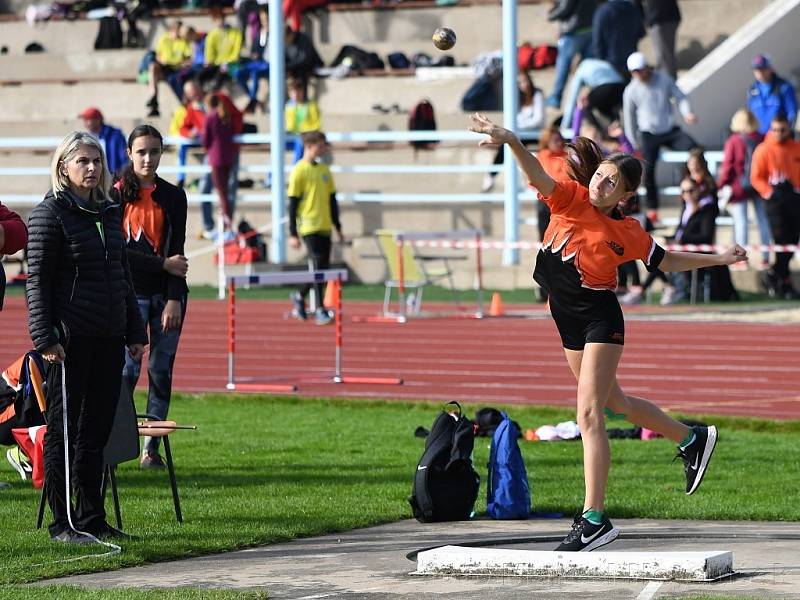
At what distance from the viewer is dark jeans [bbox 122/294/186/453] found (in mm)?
10922

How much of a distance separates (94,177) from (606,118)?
17597 millimetres

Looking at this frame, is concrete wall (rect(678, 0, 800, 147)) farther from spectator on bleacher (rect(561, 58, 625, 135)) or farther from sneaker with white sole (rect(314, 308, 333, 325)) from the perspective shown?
sneaker with white sole (rect(314, 308, 333, 325))

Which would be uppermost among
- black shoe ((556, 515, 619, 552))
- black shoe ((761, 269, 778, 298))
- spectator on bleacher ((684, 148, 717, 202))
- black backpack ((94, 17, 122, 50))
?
black backpack ((94, 17, 122, 50))

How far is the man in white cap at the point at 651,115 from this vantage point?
23.6 metres

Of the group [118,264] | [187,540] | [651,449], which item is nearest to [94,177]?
[118,264]

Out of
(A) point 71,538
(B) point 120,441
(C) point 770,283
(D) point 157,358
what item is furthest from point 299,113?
(A) point 71,538

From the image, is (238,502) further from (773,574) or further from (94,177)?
(773,574)

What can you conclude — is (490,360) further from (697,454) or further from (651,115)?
(697,454)

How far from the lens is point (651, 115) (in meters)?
23.9

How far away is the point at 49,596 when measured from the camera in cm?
746

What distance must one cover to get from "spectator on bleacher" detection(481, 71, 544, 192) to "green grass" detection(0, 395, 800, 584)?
12.3 metres

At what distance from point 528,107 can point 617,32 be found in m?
1.69

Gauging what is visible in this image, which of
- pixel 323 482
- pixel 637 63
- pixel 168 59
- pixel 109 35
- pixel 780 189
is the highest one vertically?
pixel 109 35

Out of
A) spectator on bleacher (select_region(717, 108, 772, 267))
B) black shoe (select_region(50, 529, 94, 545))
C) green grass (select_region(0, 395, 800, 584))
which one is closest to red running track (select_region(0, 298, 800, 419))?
green grass (select_region(0, 395, 800, 584))
